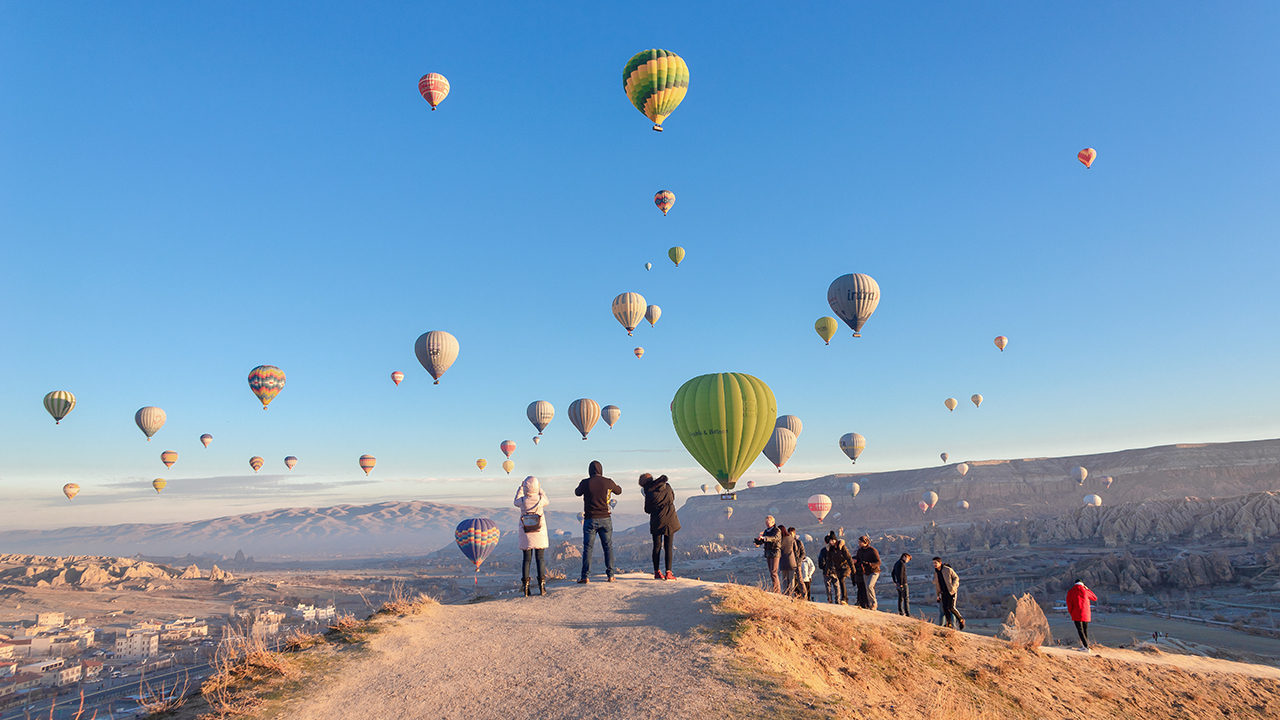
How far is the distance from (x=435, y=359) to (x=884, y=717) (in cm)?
4377

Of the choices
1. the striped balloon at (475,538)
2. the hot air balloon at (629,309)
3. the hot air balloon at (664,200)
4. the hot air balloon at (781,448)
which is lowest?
the striped balloon at (475,538)

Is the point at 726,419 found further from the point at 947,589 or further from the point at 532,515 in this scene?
the point at 532,515

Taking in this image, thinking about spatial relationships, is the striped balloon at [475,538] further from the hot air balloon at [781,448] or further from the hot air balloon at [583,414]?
the hot air balloon at [781,448]

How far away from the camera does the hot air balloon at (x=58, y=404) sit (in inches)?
2463

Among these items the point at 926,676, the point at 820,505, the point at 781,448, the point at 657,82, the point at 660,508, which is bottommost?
the point at 820,505

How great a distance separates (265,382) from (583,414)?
26.8m

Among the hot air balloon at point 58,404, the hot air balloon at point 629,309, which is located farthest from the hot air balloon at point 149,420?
the hot air balloon at point 629,309

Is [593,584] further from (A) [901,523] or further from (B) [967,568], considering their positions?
(A) [901,523]

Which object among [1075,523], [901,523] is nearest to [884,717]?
[1075,523]

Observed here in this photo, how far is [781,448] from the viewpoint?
180 ft

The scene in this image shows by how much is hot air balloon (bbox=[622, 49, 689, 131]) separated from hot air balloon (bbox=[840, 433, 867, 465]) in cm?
5172

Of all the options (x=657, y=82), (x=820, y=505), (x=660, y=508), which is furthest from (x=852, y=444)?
(x=660, y=508)

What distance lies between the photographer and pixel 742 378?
2673 centimetres

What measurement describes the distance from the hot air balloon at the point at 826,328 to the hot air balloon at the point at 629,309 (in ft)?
49.6
